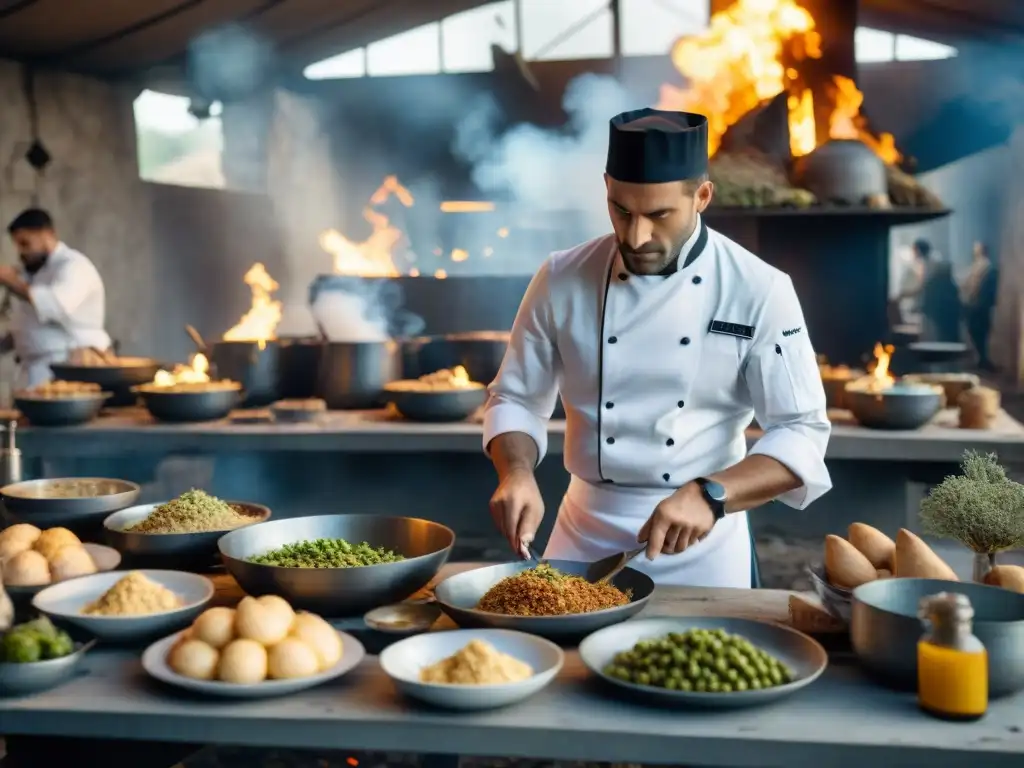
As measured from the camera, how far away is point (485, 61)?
11.6 metres

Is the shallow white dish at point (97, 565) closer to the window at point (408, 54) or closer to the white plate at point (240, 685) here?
the white plate at point (240, 685)

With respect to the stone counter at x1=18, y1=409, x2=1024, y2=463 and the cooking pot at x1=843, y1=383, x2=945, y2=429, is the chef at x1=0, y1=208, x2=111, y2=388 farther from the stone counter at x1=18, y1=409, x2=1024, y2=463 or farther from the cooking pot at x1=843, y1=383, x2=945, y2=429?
the cooking pot at x1=843, y1=383, x2=945, y2=429

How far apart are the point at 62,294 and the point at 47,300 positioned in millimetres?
86

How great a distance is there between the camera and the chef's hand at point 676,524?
203 centimetres

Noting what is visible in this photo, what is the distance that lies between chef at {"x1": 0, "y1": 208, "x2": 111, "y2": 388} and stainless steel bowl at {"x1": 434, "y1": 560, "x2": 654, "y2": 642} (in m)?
4.27

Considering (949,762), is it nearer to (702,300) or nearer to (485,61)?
(702,300)

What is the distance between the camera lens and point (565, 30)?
11492 millimetres

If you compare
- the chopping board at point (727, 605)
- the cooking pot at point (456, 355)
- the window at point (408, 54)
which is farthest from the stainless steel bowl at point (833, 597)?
the window at point (408, 54)

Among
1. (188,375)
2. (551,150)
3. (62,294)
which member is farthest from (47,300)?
(551,150)

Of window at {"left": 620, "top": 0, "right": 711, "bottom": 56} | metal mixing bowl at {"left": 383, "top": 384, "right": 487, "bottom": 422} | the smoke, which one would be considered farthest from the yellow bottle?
window at {"left": 620, "top": 0, "right": 711, "bottom": 56}

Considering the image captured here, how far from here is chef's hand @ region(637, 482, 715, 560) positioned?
2.03m

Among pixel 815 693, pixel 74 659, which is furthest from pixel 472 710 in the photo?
pixel 74 659

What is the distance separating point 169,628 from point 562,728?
2.50ft

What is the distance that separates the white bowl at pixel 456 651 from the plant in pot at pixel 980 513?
814mm
